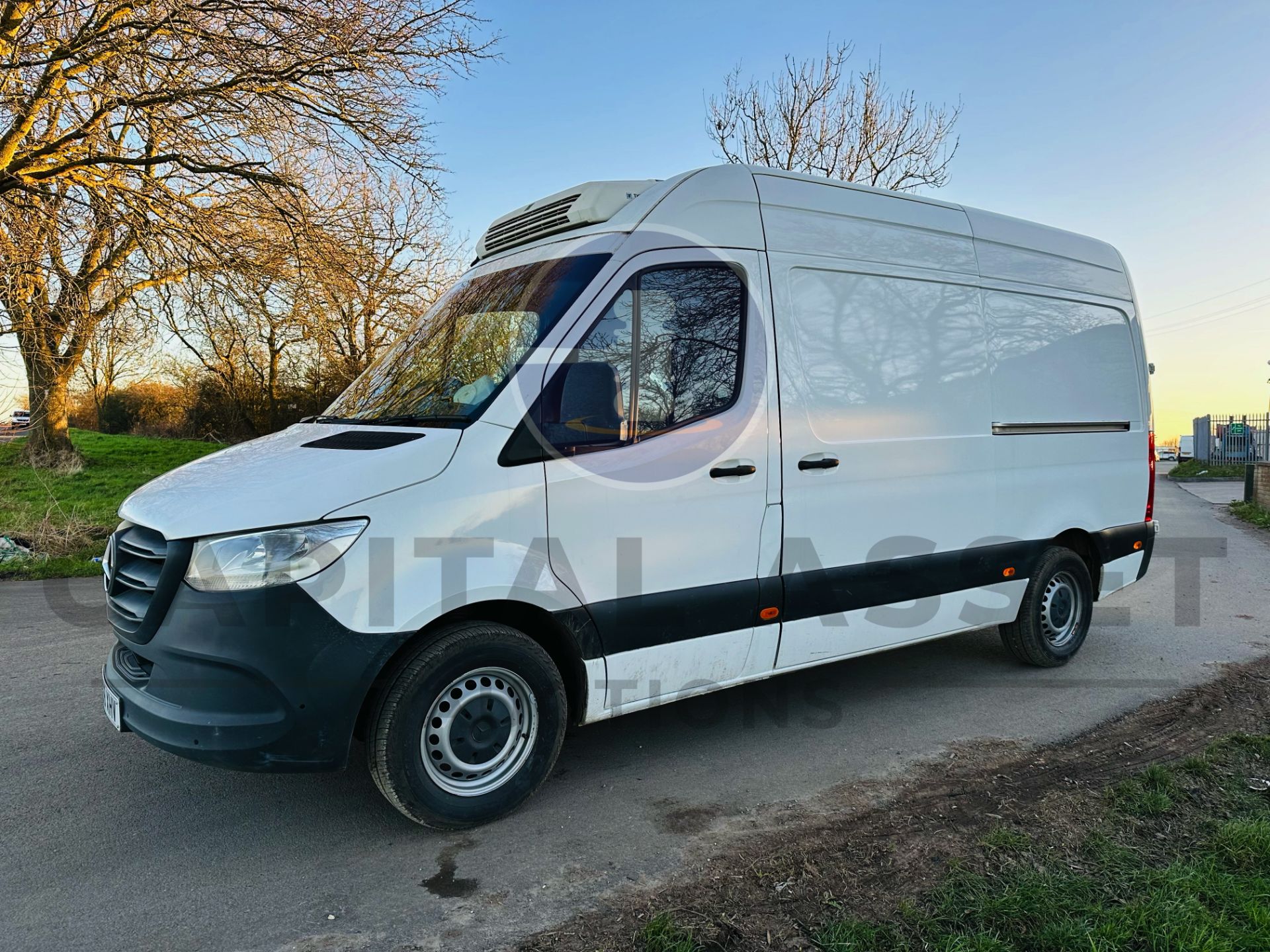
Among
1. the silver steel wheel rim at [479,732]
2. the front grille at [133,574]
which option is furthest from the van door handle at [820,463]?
the front grille at [133,574]

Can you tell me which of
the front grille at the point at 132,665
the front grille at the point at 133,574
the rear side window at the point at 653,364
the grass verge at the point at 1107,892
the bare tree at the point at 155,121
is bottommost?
the grass verge at the point at 1107,892

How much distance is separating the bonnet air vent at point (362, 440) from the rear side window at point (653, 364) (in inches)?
22.7

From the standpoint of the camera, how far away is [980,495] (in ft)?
16.9

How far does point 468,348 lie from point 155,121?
8.11 meters

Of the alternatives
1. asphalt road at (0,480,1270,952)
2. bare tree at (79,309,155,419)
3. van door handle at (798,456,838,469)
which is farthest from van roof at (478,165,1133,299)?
bare tree at (79,309,155,419)

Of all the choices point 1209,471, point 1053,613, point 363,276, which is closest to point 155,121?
point 363,276

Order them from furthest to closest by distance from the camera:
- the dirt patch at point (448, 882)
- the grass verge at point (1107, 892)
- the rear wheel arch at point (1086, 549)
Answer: the rear wheel arch at point (1086, 549), the dirt patch at point (448, 882), the grass verge at point (1107, 892)

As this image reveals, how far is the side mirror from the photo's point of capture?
11.7 feet

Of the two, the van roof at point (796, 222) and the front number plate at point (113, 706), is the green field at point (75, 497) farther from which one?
the van roof at point (796, 222)

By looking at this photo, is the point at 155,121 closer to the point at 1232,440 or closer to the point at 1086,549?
the point at 1086,549

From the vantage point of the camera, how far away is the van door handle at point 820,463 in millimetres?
4242

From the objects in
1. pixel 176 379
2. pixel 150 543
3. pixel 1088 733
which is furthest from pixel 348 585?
pixel 176 379

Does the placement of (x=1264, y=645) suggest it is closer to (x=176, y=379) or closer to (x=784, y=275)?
(x=784, y=275)

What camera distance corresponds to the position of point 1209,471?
29516mm
